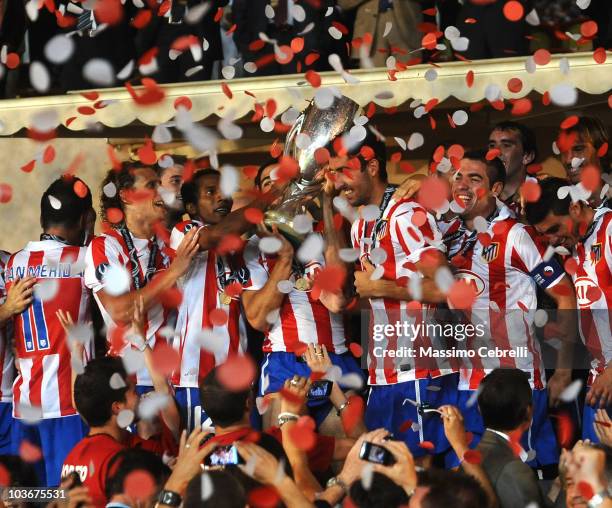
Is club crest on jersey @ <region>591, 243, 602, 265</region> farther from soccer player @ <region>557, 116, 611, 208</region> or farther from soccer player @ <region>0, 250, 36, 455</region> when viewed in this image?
soccer player @ <region>0, 250, 36, 455</region>

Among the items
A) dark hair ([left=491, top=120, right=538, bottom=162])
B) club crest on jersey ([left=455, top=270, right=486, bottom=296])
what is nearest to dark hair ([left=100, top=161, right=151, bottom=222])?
club crest on jersey ([left=455, top=270, right=486, bottom=296])

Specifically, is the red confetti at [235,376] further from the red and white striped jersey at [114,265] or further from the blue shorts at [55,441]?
the blue shorts at [55,441]

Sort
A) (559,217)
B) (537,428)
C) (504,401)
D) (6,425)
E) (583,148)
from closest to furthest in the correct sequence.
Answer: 1. (504,401)
2. (537,428)
3. (559,217)
4. (583,148)
5. (6,425)

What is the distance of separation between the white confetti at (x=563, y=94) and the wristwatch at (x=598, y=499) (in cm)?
243

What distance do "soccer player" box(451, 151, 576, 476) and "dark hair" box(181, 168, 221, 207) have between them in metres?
1.22

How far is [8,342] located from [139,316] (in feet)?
2.84

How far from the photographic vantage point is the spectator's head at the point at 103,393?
4.64m

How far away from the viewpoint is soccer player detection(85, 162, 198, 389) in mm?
5484

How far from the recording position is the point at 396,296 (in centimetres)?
541

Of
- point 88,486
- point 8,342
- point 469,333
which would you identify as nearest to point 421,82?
point 469,333

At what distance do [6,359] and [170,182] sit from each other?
118 centimetres

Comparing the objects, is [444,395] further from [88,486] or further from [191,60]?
[191,60]

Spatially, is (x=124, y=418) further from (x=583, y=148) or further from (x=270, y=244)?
(x=583, y=148)

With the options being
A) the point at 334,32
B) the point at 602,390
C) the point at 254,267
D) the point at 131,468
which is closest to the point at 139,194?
the point at 254,267
